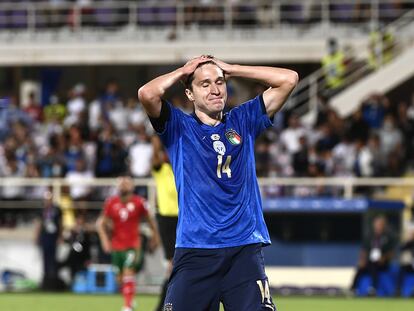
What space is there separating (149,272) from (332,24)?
992 cm

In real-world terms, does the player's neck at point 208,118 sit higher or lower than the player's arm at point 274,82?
lower

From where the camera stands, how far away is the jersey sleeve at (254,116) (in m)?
8.80

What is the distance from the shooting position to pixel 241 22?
33.6 metres

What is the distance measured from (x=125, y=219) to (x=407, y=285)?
283 inches

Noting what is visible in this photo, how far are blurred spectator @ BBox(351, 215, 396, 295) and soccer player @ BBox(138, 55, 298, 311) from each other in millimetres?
15170

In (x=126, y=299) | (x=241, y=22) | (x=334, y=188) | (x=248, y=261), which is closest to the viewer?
(x=248, y=261)

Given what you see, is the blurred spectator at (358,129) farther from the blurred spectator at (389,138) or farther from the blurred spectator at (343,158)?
the blurred spectator at (389,138)

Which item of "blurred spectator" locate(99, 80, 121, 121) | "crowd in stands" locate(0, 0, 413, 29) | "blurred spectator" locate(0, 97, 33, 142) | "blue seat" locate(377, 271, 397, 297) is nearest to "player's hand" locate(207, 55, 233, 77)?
"blue seat" locate(377, 271, 397, 297)

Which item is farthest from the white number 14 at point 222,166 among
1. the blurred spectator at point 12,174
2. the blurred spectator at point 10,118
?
the blurred spectator at point 10,118

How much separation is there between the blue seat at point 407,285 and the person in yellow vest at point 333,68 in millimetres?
8340

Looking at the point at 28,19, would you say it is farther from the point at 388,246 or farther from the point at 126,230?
the point at 126,230

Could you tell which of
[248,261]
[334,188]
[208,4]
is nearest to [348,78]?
[208,4]

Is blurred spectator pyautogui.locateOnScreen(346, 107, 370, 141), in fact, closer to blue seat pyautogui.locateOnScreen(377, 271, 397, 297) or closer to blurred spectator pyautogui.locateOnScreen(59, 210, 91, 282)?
blue seat pyautogui.locateOnScreen(377, 271, 397, 297)

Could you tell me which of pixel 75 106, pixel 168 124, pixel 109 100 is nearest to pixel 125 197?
pixel 168 124
